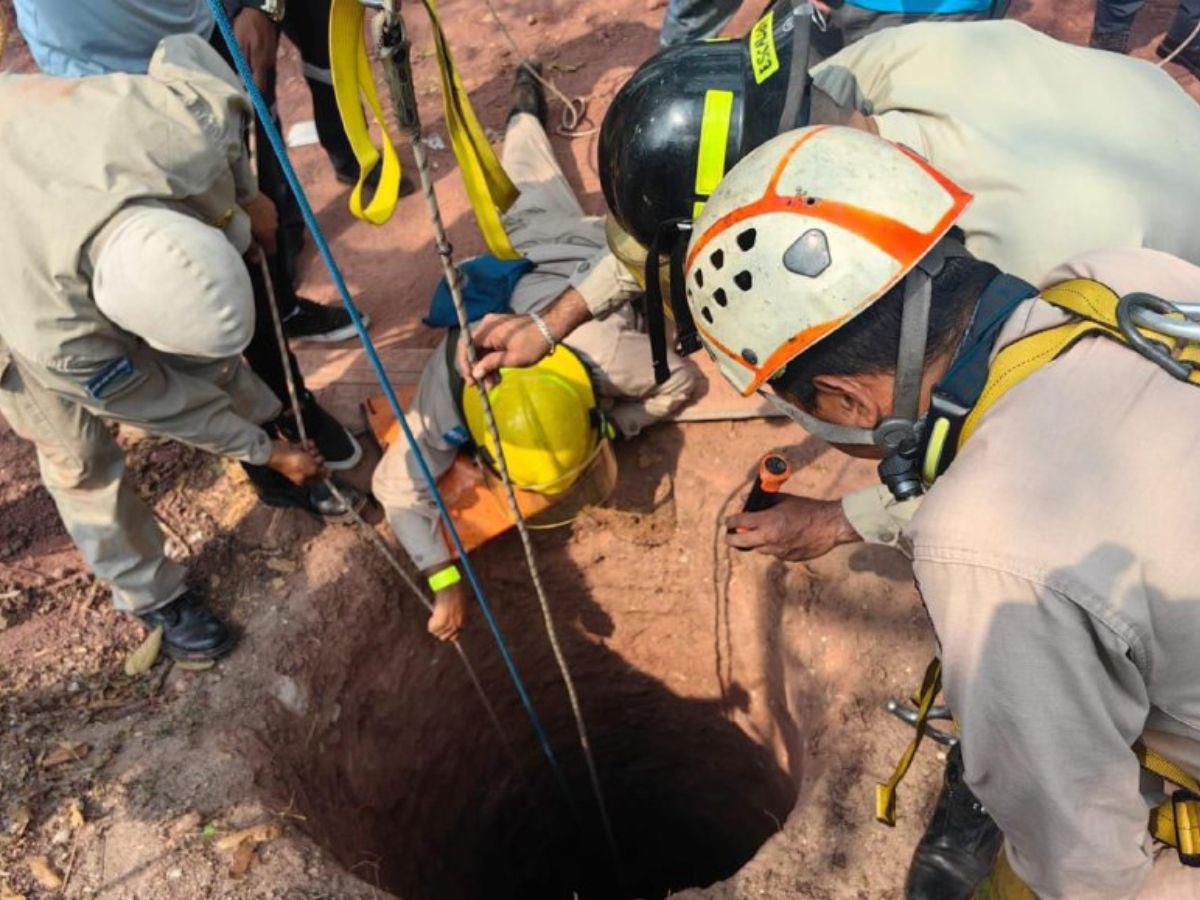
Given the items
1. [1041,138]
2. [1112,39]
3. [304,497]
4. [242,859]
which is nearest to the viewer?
[1041,138]

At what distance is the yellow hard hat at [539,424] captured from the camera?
3596mm

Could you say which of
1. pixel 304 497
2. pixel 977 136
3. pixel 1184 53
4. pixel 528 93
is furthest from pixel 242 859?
pixel 1184 53

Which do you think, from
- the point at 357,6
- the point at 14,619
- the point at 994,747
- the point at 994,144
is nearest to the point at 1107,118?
the point at 994,144

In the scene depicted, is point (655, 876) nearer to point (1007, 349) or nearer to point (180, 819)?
point (180, 819)

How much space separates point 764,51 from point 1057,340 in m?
1.34

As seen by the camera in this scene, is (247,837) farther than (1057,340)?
Yes

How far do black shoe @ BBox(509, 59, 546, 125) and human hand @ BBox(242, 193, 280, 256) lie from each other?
2510 millimetres

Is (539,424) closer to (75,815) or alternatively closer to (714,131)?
(714,131)

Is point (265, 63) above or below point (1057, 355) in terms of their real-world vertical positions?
below

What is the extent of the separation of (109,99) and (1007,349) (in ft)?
8.82

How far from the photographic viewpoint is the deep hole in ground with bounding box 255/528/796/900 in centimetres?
385

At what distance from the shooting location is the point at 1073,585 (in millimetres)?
1543

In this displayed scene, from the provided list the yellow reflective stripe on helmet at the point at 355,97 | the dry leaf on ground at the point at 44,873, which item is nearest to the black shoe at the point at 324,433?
the dry leaf on ground at the point at 44,873

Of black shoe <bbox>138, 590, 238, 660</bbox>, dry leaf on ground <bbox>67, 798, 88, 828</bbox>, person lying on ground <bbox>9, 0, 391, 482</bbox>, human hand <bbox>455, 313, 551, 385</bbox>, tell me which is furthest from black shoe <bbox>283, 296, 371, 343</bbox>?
dry leaf on ground <bbox>67, 798, 88, 828</bbox>
